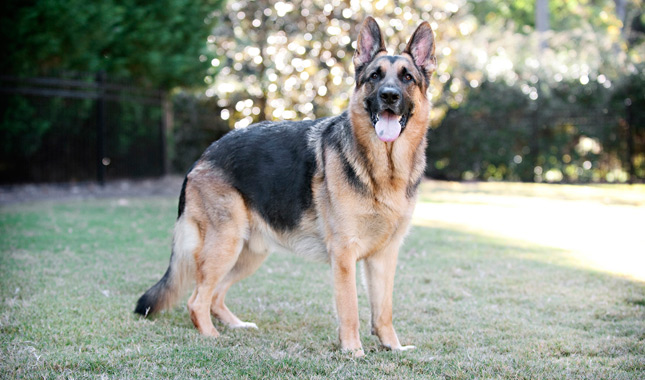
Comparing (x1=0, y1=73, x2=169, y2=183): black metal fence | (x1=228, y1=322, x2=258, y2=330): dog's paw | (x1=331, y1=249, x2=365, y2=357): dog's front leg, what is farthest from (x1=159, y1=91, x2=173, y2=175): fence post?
(x1=331, y1=249, x2=365, y2=357): dog's front leg

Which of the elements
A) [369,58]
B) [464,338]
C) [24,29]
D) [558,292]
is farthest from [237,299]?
[24,29]

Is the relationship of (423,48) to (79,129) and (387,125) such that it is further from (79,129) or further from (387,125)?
(79,129)

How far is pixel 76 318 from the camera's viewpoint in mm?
4590

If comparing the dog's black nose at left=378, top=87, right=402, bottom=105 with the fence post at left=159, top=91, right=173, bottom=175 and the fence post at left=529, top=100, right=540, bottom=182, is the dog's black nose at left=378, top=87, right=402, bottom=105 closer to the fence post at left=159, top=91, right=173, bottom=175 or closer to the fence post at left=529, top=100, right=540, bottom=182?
the fence post at left=159, top=91, right=173, bottom=175

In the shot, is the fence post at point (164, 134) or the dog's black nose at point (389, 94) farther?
the fence post at point (164, 134)

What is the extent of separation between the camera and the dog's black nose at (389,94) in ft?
13.1

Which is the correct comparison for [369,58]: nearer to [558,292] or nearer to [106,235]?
[558,292]

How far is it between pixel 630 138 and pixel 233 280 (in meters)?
15.0

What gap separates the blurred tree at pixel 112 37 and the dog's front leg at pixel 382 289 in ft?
35.8

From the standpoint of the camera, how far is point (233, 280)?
200 inches

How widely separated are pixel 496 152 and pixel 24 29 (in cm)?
1335

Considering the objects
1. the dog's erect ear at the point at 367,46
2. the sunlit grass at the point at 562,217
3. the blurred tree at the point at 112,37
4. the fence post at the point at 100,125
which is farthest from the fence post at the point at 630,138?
the dog's erect ear at the point at 367,46

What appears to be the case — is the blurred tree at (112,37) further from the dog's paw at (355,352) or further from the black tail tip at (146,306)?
the dog's paw at (355,352)

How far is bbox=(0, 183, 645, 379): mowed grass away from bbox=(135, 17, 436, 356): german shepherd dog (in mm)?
344
